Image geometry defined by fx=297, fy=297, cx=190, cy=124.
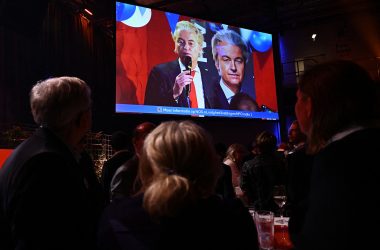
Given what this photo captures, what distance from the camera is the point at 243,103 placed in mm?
5000

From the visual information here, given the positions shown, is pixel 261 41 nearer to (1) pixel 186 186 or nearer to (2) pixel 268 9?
(2) pixel 268 9

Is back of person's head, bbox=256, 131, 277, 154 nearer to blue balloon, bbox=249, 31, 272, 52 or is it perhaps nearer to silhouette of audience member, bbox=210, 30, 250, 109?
silhouette of audience member, bbox=210, 30, 250, 109

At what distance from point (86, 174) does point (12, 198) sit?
1.53 ft

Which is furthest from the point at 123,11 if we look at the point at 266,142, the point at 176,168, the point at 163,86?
the point at 176,168

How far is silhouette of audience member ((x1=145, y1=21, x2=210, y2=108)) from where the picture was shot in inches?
172

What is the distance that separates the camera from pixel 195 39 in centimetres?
477

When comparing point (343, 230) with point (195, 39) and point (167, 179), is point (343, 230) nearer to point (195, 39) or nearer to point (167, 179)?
point (167, 179)

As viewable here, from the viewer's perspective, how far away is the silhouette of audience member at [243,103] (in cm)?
A: 492

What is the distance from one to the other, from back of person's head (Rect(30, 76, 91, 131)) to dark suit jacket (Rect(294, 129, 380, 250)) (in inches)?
35.5

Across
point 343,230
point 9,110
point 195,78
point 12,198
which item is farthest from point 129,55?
point 343,230

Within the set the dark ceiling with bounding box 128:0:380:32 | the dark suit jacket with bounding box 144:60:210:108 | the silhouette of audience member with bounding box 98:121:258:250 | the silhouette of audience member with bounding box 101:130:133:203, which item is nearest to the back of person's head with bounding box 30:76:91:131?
the silhouette of audience member with bounding box 98:121:258:250

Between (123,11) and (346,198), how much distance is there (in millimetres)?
4236

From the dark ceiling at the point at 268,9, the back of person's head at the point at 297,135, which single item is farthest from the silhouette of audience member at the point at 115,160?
the dark ceiling at the point at 268,9

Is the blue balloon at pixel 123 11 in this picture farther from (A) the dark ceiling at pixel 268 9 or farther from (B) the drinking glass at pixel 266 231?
(B) the drinking glass at pixel 266 231
